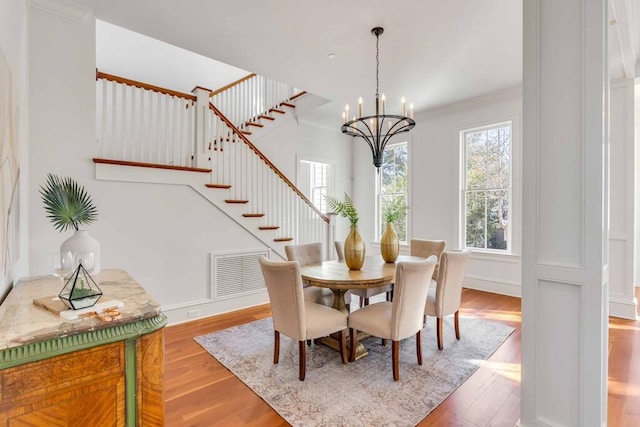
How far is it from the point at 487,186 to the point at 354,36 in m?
3.29

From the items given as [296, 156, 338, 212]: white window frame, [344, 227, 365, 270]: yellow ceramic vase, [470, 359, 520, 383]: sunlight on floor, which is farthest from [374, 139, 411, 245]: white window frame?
[470, 359, 520, 383]: sunlight on floor

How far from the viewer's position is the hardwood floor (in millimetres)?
1908

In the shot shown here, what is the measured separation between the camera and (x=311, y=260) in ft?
11.6

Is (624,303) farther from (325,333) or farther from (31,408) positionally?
(31,408)

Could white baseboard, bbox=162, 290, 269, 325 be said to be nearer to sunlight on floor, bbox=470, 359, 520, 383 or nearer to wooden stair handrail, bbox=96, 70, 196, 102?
wooden stair handrail, bbox=96, 70, 196, 102

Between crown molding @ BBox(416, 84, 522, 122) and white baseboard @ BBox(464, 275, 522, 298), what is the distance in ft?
9.38

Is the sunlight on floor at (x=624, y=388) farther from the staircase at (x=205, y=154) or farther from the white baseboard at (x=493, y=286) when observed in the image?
the staircase at (x=205, y=154)

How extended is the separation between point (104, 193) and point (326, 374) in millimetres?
2813

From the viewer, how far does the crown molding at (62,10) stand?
2.71 m

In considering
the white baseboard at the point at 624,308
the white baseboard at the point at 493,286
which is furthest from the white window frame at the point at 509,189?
the white baseboard at the point at 624,308

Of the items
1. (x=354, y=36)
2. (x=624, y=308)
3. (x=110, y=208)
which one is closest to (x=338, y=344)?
(x=110, y=208)

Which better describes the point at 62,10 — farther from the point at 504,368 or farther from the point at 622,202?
the point at 622,202

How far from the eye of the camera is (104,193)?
3.10 metres

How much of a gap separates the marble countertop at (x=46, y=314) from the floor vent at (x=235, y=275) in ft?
7.51
